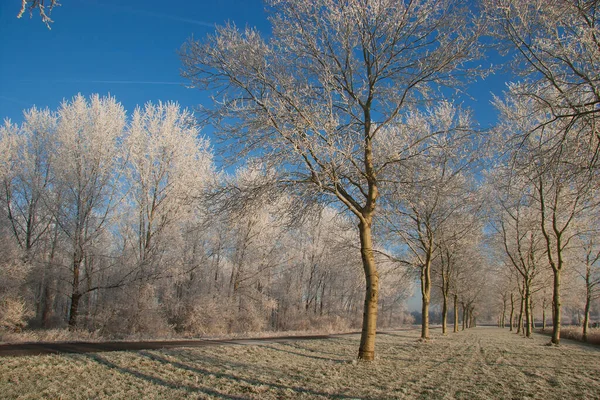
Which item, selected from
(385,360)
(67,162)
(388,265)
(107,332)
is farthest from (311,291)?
(385,360)

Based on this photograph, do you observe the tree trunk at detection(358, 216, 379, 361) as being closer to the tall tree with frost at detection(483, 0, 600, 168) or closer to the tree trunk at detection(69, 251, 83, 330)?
the tall tree with frost at detection(483, 0, 600, 168)

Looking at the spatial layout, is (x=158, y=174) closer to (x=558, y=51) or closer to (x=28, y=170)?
(x=28, y=170)

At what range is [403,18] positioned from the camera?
860 centimetres

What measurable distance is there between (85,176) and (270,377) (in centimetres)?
1472

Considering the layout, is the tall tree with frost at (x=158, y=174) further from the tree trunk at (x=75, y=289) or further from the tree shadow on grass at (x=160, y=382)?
the tree shadow on grass at (x=160, y=382)

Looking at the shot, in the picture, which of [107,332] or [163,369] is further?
[107,332]

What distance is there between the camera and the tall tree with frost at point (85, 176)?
54.6 ft

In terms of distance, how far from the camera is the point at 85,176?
16.9 metres

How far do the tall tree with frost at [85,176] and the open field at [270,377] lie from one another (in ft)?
34.3

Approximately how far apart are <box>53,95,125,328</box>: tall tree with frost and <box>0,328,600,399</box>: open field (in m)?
10.4

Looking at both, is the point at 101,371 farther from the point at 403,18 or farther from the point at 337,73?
the point at 403,18

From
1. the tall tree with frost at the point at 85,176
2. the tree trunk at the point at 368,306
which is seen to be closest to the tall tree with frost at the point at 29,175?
the tall tree with frost at the point at 85,176

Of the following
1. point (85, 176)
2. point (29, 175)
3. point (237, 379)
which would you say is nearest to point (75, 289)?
point (85, 176)

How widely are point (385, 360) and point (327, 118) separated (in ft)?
20.0
